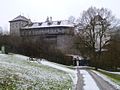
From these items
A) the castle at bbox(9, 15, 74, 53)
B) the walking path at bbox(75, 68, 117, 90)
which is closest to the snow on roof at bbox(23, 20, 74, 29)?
the castle at bbox(9, 15, 74, 53)

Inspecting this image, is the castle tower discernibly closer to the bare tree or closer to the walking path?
the bare tree

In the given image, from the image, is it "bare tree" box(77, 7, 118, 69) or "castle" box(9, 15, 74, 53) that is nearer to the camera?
"bare tree" box(77, 7, 118, 69)

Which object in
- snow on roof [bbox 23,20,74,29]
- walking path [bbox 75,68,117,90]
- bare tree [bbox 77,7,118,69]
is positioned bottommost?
walking path [bbox 75,68,117,90]

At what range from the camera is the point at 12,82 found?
17109mm

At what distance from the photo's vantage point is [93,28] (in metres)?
64.4

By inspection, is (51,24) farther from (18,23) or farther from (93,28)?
(93,28)

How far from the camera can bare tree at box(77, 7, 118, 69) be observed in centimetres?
6450

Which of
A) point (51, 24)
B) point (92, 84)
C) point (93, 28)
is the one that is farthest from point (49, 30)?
point (92, 84)

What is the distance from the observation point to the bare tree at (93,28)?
64.5 m

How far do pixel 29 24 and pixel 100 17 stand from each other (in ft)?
205

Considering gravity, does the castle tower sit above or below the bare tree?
above

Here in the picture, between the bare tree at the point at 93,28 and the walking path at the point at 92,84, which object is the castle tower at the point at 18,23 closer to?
the bare tree at the point at 93,28

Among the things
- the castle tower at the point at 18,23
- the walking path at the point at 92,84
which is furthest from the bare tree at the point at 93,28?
the castle tower at the point at 18,23

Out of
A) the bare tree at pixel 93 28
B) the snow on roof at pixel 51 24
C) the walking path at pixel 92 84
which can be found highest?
the snow on roof at pixel 51 24
